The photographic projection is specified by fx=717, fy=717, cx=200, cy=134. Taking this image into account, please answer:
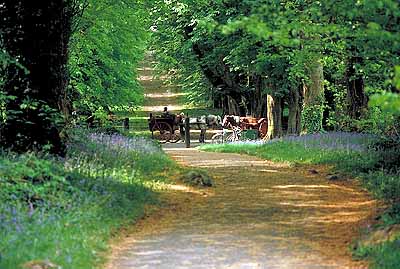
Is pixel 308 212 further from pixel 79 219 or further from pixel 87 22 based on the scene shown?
pixel 87 22

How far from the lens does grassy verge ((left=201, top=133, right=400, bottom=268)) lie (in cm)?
794

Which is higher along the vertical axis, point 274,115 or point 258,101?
point 258,101

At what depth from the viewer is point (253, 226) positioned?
10023 millimetres

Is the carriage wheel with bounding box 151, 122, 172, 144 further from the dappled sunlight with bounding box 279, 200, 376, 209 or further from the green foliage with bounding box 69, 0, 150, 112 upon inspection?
the dappled sunlight with bounding box 279, 200, 376, 209

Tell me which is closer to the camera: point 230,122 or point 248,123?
point 248,123

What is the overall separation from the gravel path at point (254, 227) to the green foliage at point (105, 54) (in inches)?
205

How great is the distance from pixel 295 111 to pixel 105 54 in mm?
9790

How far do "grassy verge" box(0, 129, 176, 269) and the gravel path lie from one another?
0.40 m

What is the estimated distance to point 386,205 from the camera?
11039mm

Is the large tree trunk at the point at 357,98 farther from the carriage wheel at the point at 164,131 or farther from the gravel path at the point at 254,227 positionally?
the carriage wheel at the point at 164,131

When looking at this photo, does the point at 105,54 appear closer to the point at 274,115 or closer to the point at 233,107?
the point at 274,115

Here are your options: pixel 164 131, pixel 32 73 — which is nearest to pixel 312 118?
pixel 32 73

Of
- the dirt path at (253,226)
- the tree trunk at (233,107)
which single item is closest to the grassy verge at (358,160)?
the dirt path at (253,226)

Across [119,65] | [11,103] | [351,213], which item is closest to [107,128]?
[119,65]
